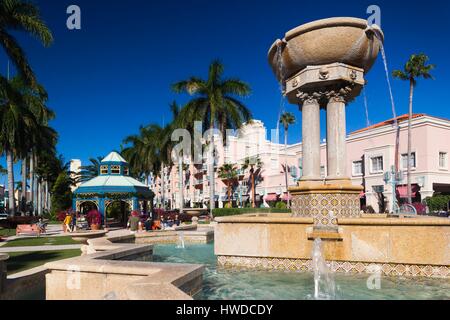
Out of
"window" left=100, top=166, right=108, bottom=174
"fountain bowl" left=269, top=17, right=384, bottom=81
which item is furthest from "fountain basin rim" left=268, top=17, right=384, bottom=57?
"window" left=100, top=166, right=108, bottom=174

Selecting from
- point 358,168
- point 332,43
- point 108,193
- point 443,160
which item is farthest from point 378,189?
point 332,43

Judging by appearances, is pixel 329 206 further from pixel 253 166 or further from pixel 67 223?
pixel 253 166

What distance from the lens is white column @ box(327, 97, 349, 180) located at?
28.6ft

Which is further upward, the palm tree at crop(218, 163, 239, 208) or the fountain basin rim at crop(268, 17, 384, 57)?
the fountain basin rim at crop(268, 17, 384, 57)

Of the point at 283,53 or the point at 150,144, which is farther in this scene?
the point at 150,144

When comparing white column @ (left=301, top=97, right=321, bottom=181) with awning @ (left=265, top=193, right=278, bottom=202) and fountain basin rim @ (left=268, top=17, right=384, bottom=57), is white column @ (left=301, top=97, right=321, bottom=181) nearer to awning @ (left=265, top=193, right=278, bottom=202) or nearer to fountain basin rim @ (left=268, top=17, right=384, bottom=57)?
fountain basin rim @ (left=268, top=17, right=384, bottom=57)

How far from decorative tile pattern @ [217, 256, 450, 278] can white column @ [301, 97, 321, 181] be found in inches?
92.8

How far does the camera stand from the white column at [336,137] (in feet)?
28.6

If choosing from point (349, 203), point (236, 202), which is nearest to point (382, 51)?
point (349, 203)

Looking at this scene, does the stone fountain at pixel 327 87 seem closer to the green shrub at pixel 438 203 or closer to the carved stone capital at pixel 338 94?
the carved stone capital at pixel 338 94

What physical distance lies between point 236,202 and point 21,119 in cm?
3799

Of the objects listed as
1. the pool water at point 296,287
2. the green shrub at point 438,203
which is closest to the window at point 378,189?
the green shrub at point 438,203

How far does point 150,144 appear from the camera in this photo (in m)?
51.3

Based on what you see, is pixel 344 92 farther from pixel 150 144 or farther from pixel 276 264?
pixel 150 144
